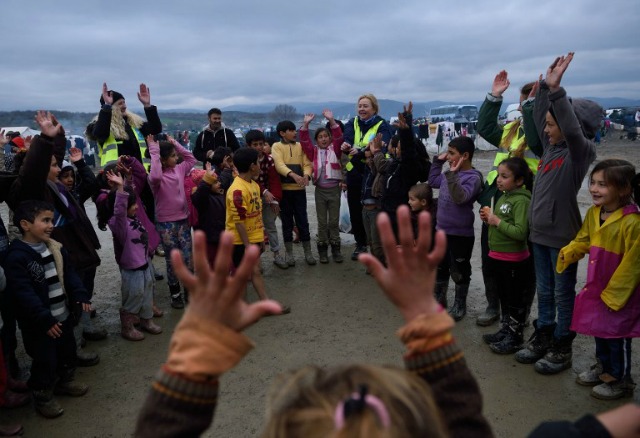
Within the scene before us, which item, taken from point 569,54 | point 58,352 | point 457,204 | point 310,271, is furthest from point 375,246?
point 58,352

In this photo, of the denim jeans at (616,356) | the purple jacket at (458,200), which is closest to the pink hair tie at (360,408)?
the denim jeans at (616,356)

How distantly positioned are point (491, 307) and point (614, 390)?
138 centimetres

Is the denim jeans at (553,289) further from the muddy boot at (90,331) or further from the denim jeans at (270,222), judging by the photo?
the muddy boot at (90,331)

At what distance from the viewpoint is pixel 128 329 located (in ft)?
14.3

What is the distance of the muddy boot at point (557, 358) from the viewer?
11.5ft

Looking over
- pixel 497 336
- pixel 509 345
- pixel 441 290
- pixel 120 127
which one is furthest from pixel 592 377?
pixel 120 127

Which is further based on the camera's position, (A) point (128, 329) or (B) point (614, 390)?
(A) point (128, 329)

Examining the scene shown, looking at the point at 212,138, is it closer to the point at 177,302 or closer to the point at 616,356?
the point at 177,302

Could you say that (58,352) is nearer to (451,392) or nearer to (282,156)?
(451,392)

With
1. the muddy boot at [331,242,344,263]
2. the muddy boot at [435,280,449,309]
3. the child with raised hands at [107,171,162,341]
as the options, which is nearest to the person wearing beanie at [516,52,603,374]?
the muddy boot at [435,280,449,309]

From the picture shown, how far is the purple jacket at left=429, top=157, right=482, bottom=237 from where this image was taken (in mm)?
4254

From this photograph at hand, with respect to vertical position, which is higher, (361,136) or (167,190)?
(361,136)

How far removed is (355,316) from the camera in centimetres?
473

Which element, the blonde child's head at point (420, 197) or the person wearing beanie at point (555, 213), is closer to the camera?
the person wearing beanie at point (555, 213)
